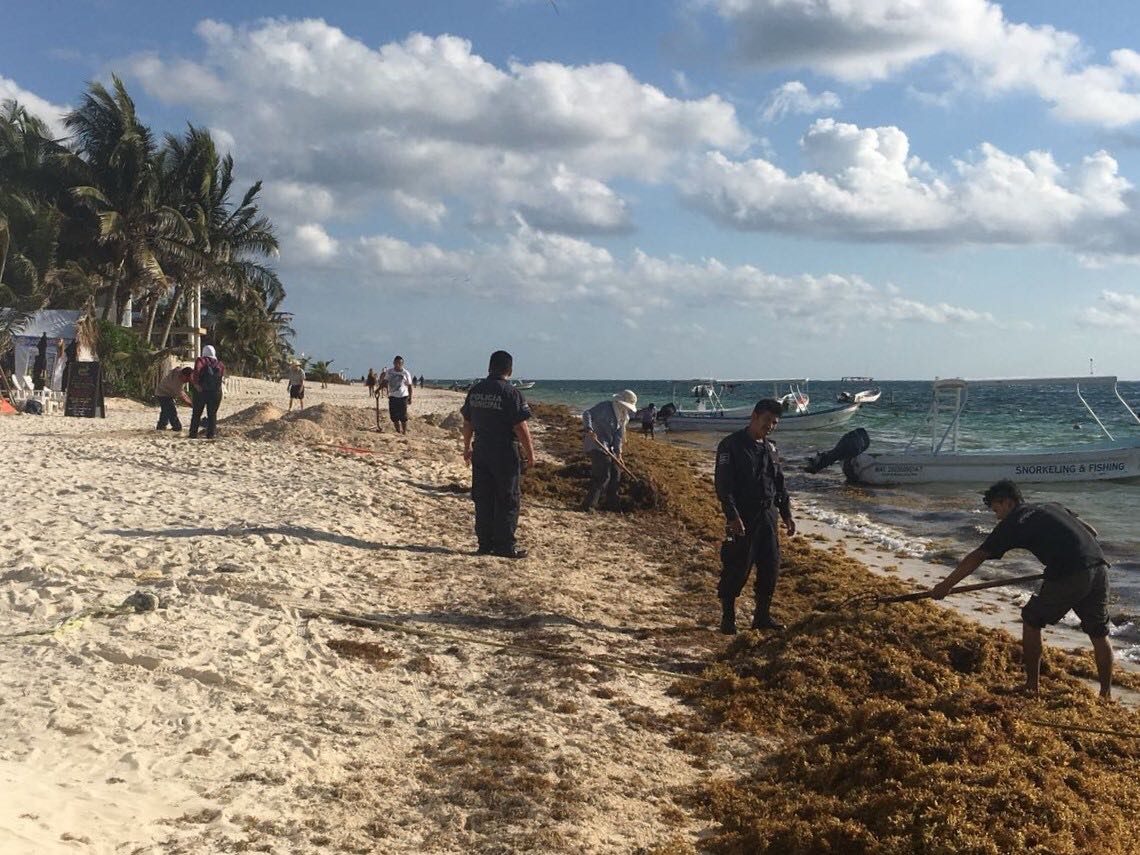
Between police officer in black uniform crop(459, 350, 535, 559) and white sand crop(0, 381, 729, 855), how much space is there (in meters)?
0.64

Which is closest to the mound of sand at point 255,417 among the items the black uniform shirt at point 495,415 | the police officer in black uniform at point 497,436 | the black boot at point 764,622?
the police officer in black uniform at point 497,436

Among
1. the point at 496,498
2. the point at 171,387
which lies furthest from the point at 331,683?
the point at 171,387

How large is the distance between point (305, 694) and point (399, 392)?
12019 millimetres

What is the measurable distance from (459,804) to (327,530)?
18.1ft

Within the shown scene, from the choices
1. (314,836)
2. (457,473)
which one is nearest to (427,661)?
(314,836)

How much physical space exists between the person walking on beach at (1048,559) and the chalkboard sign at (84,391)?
19.8m

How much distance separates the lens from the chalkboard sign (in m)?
20.9

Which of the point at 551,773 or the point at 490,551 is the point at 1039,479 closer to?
the point at 490,551

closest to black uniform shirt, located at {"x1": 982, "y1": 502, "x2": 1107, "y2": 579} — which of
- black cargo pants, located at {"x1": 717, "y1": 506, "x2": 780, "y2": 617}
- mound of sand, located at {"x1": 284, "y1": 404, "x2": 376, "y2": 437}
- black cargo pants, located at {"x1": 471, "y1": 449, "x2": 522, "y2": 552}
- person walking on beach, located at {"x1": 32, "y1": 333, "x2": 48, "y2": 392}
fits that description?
black cargo pants, located at {"x1": 717, "y1": 506, "x2": 780, "y2": 617}

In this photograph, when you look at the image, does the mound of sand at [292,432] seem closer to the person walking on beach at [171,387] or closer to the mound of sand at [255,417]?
the person walking on beach at [171,387]

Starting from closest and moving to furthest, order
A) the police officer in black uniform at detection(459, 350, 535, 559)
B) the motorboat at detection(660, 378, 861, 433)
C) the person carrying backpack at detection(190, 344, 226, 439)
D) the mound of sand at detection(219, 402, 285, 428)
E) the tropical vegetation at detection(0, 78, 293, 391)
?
the police officer in black uniform at detection(459, 350, 535, 559)
the person carrying backpack at detection(190, 344, 226, 439)
the mound of sand at detection(219, 402, 285, 428)
the tropical vegetation at detection(0, 78, 293, 391)
the motorboat at detection(660, 378, 861, 433)

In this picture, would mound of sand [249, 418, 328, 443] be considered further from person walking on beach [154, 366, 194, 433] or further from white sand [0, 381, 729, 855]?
white sand [0, 381, 729, 855]

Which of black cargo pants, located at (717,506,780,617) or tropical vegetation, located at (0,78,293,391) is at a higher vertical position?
tropical vegetation, located at (0,78,293,391)

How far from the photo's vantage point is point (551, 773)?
460cm
